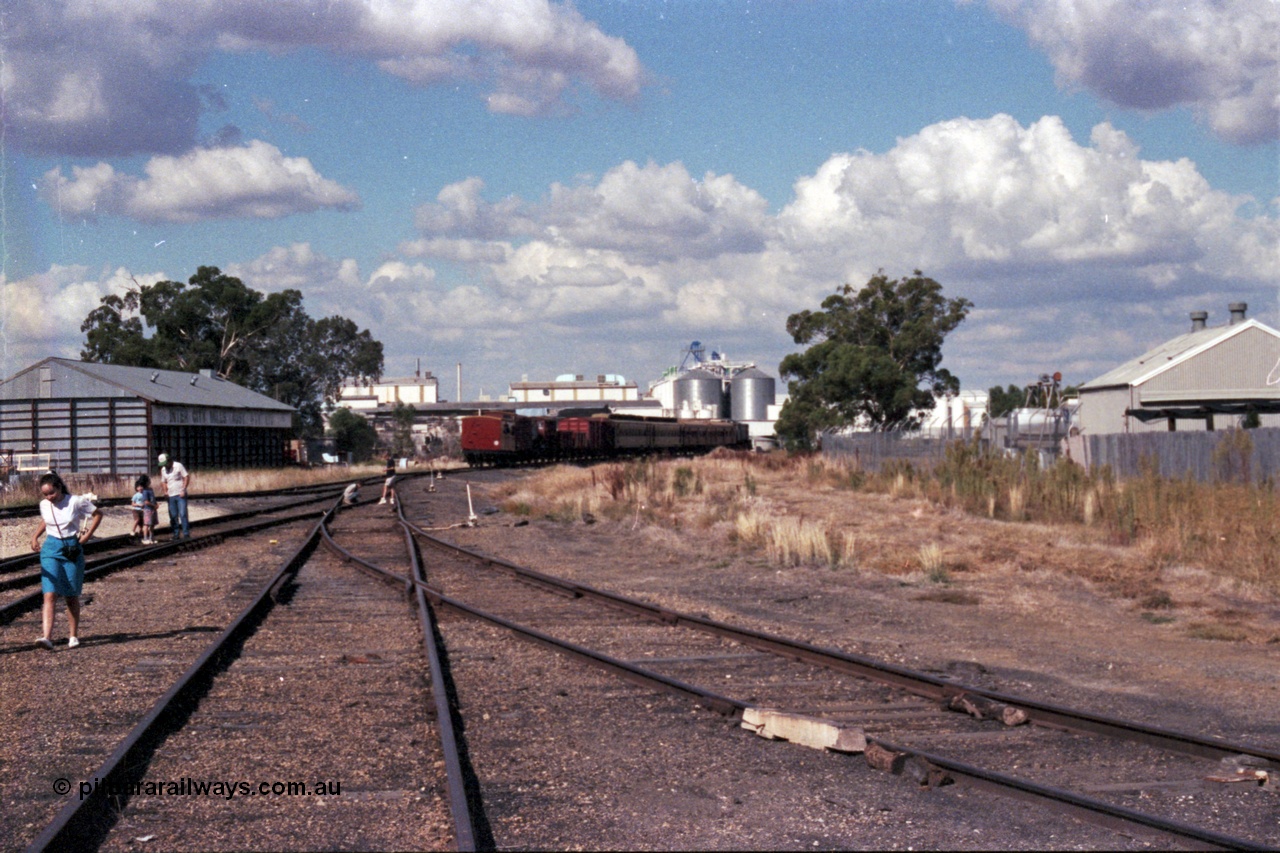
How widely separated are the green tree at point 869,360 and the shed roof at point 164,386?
1170 inches

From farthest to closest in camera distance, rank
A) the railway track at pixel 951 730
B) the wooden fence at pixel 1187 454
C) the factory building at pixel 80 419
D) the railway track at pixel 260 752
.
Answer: the factory building at pixel 80 419 → the wooden fence at pixel 1187 454 → the railway track at pixel 951 730 → the railway track at pixel 260 752

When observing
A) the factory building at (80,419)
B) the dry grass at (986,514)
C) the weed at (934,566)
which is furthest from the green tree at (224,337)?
the weed at (934,566)

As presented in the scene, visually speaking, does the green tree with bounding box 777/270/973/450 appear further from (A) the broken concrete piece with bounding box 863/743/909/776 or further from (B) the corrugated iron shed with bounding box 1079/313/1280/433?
(A) the broken concrete piece with bounding box 863/743/909/776

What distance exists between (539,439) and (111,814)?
53183 millimetres

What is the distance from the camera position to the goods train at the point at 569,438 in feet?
183

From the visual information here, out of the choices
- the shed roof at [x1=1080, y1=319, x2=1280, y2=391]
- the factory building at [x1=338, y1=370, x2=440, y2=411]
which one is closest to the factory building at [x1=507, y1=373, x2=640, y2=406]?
the factory building at [x1=338, y1=370, x2=440, y2=411]

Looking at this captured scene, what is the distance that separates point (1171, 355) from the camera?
39719mm

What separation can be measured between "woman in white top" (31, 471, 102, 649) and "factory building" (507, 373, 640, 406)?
501 ft

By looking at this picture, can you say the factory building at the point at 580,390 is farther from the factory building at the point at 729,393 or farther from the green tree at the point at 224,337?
the green tree at the point at 224,337

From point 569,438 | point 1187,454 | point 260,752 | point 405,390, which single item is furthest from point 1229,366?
point 405,390

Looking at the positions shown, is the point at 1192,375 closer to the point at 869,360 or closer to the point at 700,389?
the point at 869,360

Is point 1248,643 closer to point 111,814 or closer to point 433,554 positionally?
point 111,814

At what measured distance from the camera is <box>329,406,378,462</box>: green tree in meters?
82.6

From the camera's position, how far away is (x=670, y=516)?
84.9 feet
